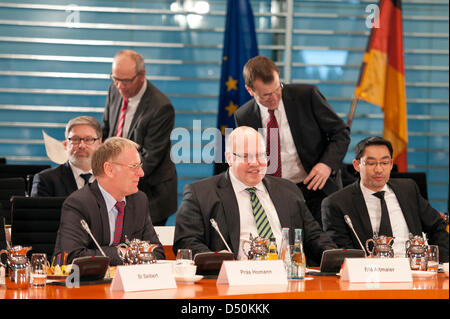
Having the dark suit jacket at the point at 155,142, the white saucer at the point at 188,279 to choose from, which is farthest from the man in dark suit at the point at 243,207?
the dark suit jacket at the point at 155,142

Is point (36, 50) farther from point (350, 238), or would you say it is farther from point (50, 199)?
point (350, 238)

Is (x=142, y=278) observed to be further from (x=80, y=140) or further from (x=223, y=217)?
(x=80, y=140)

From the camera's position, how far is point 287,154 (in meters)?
4.47

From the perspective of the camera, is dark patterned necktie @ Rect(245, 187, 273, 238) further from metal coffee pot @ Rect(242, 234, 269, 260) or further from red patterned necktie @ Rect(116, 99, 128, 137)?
red patterned necktie @ Rect(116, 99, 128, 137)

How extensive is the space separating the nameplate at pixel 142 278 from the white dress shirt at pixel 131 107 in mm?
2584

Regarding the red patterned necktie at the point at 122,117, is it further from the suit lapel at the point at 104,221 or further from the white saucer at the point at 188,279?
the white saucer at the point at 188,279

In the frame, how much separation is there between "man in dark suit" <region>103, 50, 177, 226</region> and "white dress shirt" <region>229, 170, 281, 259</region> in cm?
125

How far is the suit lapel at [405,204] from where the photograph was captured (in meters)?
4.03

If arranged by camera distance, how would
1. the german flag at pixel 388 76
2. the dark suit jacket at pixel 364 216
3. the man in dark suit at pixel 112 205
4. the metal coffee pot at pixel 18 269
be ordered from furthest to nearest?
the german flag at pixel 388 76
the dark suit jacket at pixel 364 216
the man in dark suit at pixel 112 205
the metal coffee pot at pixel 18 269

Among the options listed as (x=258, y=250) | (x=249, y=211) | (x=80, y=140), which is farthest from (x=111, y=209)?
(x=80, y=140)

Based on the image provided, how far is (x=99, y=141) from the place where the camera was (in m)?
4.52

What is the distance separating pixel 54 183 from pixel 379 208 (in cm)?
188

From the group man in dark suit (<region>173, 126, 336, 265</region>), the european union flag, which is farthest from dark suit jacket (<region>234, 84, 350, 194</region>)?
the european union flag
